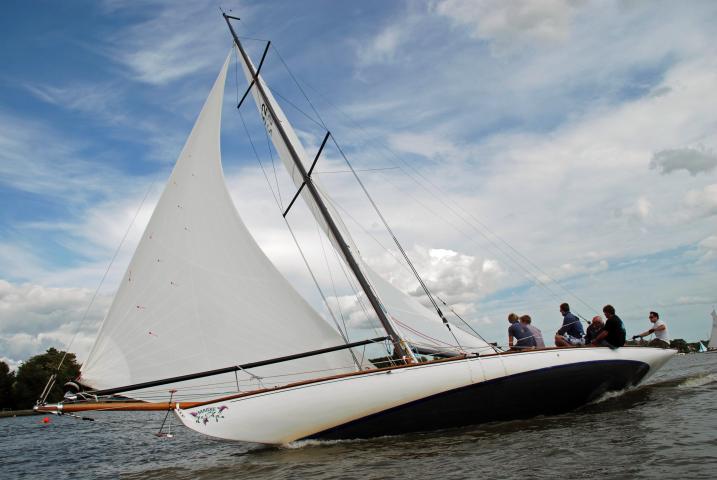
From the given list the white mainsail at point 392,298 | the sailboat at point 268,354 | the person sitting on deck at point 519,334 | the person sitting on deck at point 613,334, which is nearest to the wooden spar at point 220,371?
the sailboat at point 268,354

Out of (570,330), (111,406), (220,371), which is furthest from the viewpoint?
(570,330)

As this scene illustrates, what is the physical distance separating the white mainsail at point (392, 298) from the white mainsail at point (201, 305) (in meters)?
1.46

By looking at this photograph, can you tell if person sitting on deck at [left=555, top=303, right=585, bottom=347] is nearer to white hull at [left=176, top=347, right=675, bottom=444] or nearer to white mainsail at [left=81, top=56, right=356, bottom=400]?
white hull at [left=176, top=347, right=675, bottom=444]

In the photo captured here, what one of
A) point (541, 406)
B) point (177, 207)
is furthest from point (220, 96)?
point (541, 406)

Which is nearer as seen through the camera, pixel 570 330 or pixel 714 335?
pixel 570 330

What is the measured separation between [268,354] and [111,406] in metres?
2.84

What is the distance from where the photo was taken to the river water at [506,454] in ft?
20.5

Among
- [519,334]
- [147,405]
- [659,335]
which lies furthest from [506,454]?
[659,335]

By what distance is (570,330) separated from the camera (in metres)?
12.1

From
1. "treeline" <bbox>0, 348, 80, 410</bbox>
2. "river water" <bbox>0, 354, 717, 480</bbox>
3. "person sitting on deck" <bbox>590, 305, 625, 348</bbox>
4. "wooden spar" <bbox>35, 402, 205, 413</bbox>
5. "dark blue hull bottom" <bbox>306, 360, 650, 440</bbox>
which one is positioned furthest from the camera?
"treeline" <bbox>0, 348, 80, 410</bbox>

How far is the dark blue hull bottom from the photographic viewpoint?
8953 mm

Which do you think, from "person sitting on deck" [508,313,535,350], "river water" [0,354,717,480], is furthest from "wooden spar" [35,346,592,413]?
"person sitting on deck" [508,313,535,350]

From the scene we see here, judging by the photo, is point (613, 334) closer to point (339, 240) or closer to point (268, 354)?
point (339, 240)

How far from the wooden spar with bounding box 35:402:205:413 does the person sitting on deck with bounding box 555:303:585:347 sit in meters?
8.31
